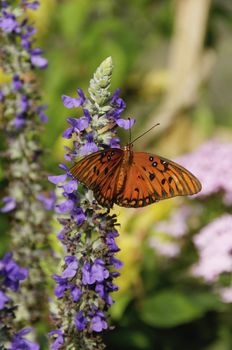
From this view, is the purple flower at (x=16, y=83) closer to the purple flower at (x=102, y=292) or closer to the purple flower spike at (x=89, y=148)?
the purple flower spike at (x=89, y=148)

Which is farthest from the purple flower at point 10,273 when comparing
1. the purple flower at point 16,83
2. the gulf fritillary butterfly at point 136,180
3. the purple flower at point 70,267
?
the purple flower at point 16,83

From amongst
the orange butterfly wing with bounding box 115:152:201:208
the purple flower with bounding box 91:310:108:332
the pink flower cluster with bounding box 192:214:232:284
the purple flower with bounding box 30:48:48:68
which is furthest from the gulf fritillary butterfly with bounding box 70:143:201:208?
the pink flower cluster with bounding box 192:214:232:284

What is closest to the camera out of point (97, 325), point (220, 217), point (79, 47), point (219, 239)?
point (97, 325)

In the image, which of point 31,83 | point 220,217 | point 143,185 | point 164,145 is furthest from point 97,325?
point 164,145

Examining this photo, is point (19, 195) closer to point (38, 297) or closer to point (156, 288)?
point (38, 297)

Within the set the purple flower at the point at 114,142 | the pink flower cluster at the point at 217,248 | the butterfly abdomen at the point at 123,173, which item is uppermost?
the pink flower cluster at the point at 217,248

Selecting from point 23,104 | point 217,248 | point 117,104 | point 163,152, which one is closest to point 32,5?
point 23,104

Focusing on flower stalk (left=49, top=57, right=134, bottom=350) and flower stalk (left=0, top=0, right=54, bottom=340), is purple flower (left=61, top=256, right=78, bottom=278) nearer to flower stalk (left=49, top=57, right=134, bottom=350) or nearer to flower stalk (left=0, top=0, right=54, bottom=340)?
flower stalk (left=49, top=57, right=134, bottom=350)
